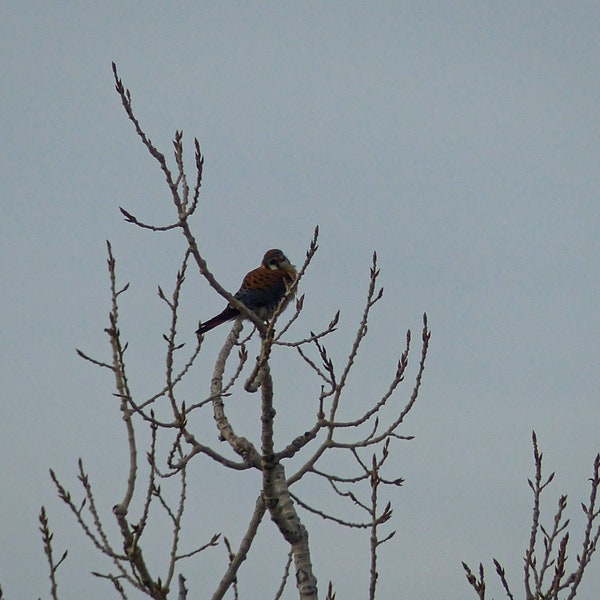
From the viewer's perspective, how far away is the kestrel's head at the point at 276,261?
1116cm

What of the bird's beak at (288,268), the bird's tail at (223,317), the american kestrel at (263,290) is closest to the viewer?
the bird's tail at (223,317)

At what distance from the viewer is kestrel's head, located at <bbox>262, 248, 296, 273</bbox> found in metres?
11.2

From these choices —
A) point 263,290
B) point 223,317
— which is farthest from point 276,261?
point 223,317

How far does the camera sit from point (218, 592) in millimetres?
3996

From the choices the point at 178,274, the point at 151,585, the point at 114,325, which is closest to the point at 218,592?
the point at 151,585

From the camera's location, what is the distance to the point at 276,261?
11.3m

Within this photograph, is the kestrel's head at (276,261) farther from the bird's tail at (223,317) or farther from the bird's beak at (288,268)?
the bird's tail at (223,317)

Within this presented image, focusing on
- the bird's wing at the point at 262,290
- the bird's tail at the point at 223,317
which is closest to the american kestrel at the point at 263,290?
the bird's wing at the point at 262,290

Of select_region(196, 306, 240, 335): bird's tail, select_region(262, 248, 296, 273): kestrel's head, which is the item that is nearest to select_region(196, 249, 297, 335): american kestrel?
select_region(262, 248, 296, 273): kestrel's head

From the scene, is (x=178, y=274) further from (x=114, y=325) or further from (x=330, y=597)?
(x=330, y=597)

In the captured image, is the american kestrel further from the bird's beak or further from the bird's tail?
the bird's tail

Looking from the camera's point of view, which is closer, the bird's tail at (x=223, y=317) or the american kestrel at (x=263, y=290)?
the bird's tail at (x=223, y=317)

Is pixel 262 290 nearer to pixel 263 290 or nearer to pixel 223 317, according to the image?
pixel 263 290

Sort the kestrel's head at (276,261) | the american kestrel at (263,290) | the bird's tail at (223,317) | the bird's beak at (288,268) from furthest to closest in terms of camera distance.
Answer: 1. the kestrel's head at (276,261)
2. the bird's beak at (288,268)
3. the american kestrel at (263,290)
4. the bird's tail at (223,317)
